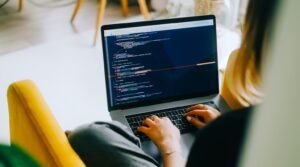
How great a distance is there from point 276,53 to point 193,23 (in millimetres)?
904

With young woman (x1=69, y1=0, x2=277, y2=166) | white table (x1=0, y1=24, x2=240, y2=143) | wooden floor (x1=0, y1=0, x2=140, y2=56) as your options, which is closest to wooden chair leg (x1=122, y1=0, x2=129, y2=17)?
wooden floor (x1=0, y1=0, x2=140, y2=56)

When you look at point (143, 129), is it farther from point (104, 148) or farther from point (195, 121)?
point (104, 148)

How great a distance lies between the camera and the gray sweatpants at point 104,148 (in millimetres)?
879

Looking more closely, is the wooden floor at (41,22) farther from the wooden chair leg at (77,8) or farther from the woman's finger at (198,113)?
the woman's finger at (198,113)

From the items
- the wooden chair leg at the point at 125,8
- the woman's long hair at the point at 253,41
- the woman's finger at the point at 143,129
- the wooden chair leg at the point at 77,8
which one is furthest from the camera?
the wooden chair leg at the point at 125,8

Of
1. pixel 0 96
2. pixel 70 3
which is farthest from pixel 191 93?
pixel 70 3

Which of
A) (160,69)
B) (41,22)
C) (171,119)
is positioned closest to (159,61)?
(160,69)

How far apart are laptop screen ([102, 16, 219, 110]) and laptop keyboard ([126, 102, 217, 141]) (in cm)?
5

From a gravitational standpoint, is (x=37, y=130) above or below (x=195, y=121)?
above

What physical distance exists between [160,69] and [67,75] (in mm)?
1174

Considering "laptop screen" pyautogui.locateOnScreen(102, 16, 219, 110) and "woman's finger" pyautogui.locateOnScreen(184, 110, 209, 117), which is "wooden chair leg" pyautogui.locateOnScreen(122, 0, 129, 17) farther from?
"woman's finger" pyautogui.locateOnScreen(184, 110, 209, 117)

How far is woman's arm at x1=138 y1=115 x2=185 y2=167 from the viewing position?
1.01 metres

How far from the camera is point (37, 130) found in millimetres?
914

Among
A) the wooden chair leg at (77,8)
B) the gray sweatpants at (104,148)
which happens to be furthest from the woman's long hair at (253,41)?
the wooden chair leg at (77,8)
